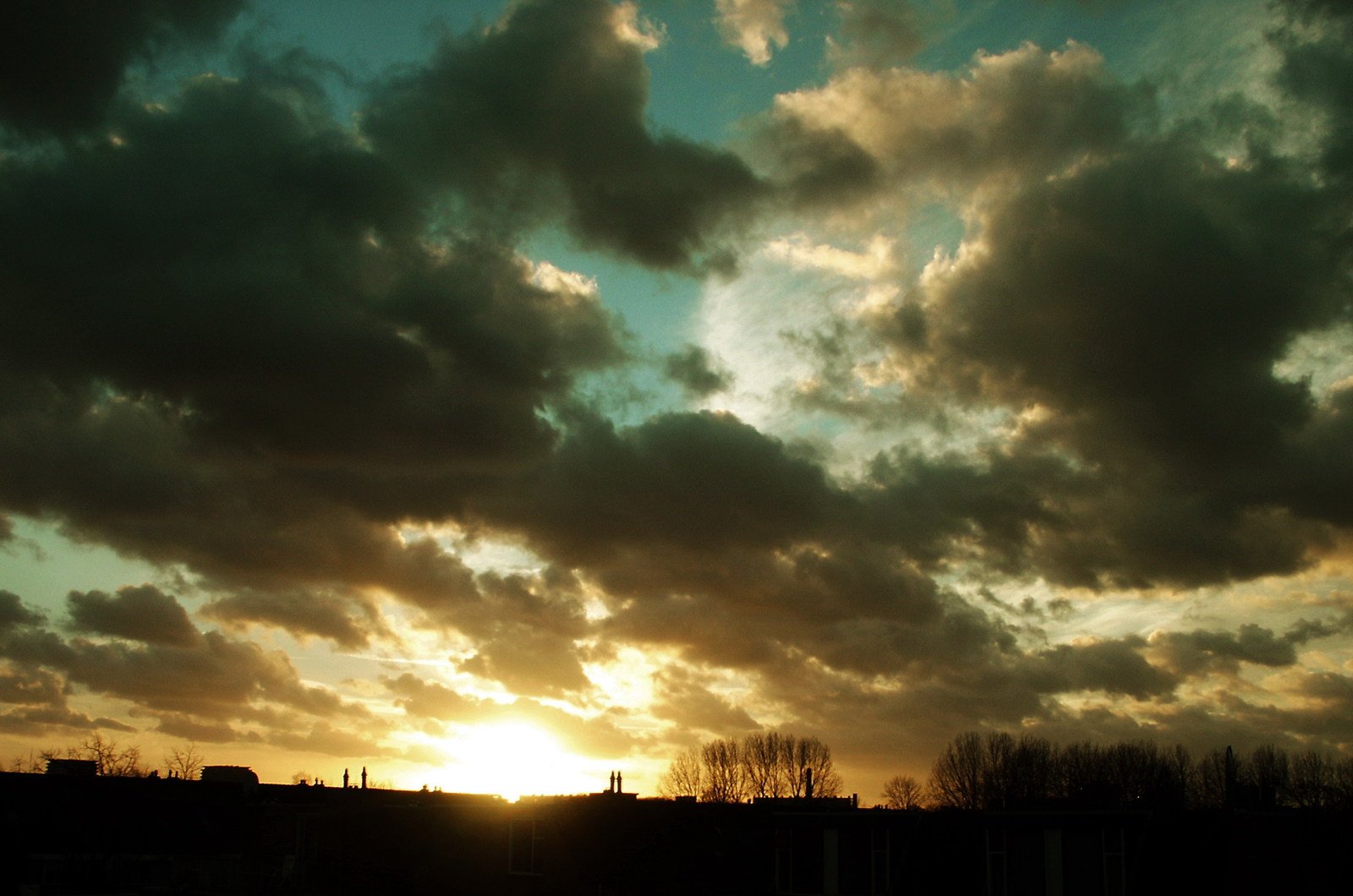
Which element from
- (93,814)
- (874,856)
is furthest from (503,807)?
(93,814)

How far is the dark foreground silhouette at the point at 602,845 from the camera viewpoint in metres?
40.6

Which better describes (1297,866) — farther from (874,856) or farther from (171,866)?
(171,866)

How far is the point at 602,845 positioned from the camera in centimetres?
4778

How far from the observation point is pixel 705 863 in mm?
47781

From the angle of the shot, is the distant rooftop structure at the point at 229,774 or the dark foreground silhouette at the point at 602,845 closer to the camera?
the dark foreground silhouette at the point at 602,845

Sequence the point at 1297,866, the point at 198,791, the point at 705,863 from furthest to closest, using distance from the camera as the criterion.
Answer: the point at 198,791
the point at 705,863
the point at 1297,866

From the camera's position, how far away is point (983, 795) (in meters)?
105

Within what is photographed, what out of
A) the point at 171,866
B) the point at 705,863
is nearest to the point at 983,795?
the point at 705,863

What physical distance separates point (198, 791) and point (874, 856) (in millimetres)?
35160

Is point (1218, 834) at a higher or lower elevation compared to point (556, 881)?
higher

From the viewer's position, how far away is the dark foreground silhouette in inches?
1599

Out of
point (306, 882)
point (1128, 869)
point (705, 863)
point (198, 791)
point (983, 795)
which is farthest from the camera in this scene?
point (983, 795)

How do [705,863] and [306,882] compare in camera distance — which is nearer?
[705,863]

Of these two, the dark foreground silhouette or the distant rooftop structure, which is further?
the distant rooftop structure
